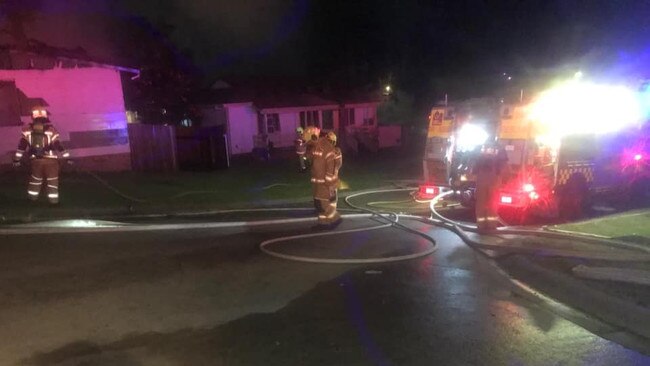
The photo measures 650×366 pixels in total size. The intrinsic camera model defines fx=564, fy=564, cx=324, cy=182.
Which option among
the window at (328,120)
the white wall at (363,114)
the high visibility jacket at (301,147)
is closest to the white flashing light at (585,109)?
the high visibility jacket at (301,147)

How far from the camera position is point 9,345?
14.5ft

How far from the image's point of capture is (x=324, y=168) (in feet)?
30.4

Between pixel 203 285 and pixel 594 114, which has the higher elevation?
pixel 594 114

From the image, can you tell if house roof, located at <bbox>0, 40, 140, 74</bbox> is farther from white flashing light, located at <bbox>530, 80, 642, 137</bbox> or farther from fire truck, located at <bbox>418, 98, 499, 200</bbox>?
white flashing light, located at <bbox>530, 80, 642, 137</bbox>

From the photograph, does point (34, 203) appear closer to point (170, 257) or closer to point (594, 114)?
point (170, 257)

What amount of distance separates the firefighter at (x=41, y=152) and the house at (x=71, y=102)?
5.62m

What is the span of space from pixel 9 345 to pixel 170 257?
288 centimetres

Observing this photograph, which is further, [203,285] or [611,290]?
[203,285]

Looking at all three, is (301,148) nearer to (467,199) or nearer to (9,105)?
(467,199)

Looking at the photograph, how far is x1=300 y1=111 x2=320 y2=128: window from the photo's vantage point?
104 feet

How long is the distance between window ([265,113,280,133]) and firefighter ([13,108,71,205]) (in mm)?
19275

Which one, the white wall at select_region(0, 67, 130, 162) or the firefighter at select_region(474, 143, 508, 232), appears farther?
the white wall at select_region(0, 67, 130, 162)

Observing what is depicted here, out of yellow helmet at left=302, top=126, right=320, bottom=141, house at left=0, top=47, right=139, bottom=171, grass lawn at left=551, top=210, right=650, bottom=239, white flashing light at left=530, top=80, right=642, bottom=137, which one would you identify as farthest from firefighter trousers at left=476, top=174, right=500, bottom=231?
house at left=0, top=47, right=139, bottom=171

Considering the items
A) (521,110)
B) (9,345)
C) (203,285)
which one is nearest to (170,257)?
(203,285)
